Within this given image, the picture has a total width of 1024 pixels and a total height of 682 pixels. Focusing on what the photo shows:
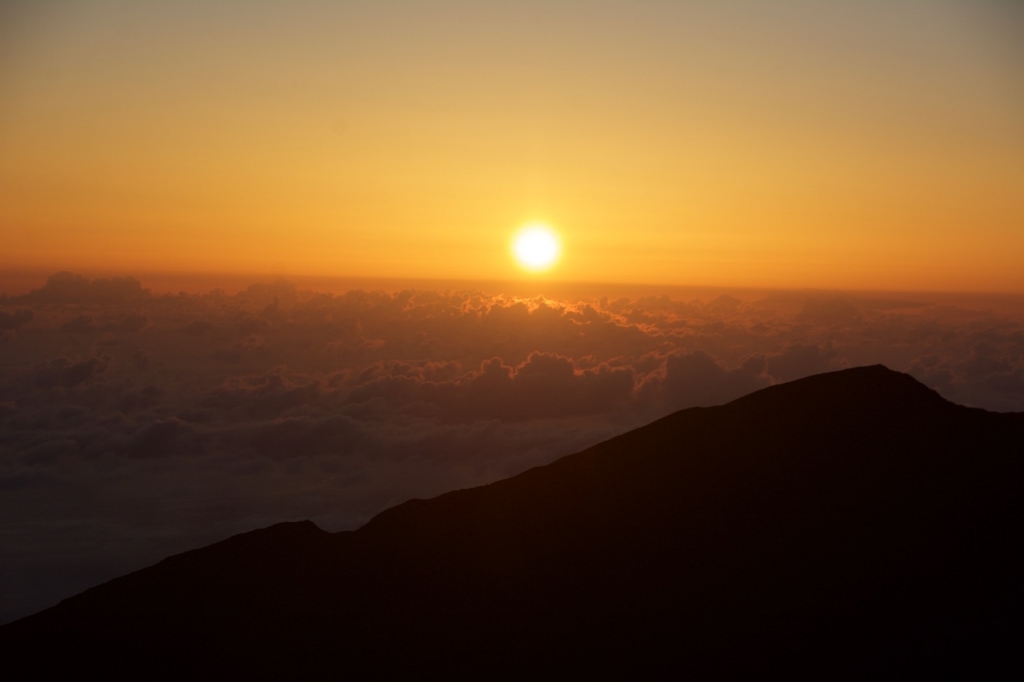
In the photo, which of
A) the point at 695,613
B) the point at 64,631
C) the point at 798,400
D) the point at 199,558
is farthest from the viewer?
the point at 199,558

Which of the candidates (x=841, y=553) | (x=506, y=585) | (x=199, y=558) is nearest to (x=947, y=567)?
(x=841, y=553)

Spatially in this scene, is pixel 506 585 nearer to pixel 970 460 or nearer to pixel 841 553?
pixel 841 553

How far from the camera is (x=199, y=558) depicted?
54.7 m

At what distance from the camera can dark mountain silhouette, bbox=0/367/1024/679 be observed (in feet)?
98.9

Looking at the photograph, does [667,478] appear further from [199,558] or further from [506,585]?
[199,558]

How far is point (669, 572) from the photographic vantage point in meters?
36.4

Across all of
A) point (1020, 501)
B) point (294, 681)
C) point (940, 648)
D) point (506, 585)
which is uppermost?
point (1020, 501)

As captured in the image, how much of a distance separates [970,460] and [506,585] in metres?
22.2

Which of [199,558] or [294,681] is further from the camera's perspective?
[199,558]

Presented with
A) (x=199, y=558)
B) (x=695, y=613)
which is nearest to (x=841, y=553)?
(x=695, y=613)

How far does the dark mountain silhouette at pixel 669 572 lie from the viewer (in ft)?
98.9

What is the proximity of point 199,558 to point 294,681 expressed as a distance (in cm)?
2075

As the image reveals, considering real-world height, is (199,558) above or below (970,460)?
below

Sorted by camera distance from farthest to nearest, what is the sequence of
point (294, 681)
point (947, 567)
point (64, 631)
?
point (64, 631)
point (294, 681)
point (947, 567)
